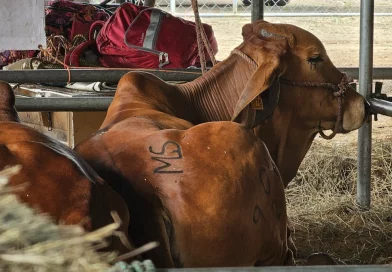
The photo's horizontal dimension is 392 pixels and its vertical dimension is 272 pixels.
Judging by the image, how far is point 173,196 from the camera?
1.97 meters

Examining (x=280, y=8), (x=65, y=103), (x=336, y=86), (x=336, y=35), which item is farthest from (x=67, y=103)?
(x=280, y=8)

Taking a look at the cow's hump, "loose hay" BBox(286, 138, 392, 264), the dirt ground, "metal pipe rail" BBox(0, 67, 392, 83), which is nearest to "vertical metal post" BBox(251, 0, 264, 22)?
"metal pipe rail" BBox(0, 67, 392, 83)

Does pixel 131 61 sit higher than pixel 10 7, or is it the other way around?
pixel 10 7

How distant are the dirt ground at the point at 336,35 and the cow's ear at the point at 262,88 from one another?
608cm

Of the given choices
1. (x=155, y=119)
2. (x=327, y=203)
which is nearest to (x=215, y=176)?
(x=155, y=119)

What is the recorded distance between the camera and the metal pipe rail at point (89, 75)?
3.84m

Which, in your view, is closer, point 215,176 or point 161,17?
point 215,176

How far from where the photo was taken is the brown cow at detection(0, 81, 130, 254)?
1.63 meters

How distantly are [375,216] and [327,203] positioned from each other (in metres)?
0.45

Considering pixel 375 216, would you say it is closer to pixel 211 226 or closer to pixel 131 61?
pixel 131 61

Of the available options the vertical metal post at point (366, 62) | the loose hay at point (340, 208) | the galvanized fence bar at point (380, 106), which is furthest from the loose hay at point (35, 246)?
the vertical metal post at point (366, 62)

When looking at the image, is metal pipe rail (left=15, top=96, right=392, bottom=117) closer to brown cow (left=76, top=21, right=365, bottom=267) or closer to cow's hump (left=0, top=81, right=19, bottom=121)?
brown cow (left=76, top=21, right=365, bottom=267)

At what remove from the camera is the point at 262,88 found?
309cm

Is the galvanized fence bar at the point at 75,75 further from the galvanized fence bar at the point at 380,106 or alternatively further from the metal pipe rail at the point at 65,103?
the galvanized fence bar at the point at 380,106
